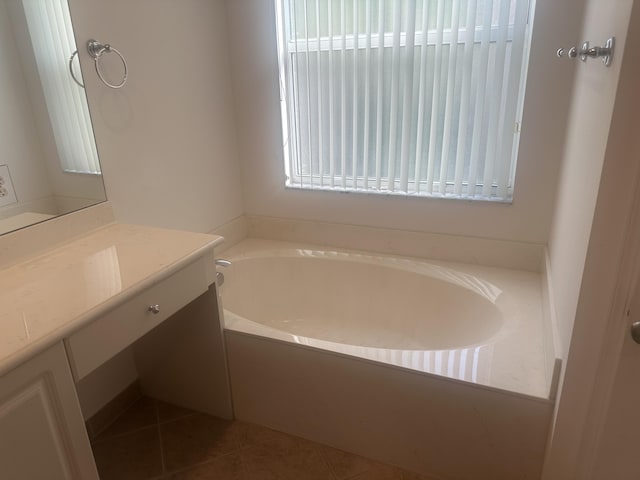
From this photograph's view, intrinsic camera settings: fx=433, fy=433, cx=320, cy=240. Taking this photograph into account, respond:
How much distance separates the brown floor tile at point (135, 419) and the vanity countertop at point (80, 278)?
833mm

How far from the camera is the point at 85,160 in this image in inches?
61.9

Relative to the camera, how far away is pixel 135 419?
74.5 inches

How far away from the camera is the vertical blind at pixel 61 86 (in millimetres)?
1400

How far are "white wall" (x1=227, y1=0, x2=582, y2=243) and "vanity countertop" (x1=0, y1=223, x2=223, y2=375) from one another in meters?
0.93

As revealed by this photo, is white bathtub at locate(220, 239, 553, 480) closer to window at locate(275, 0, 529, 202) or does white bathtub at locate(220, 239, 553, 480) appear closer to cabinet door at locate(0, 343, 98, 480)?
window at locate(275, 0, 529, 202)

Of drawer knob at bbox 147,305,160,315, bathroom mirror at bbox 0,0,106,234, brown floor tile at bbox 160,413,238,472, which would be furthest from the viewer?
brown floor tile at bbox 160,413,238,472

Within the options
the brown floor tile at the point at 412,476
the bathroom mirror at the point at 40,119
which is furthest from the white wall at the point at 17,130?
the brown floor tile at the point at 412,476

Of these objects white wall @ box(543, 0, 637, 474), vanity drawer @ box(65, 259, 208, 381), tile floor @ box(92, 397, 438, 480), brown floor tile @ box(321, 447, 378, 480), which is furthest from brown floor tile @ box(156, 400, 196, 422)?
white wall @ box(543, 0, 637, 474)

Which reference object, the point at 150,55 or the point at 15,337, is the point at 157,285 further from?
the point at 150,55

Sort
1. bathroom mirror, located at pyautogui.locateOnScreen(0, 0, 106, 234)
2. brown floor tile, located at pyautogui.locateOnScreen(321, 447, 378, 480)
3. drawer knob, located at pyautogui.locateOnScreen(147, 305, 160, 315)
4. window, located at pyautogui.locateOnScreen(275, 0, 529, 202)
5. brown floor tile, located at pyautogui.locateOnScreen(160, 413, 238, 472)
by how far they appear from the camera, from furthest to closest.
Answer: window, located at pyautogui.locateOnScreen(275, 0, 529, 202) < brown floor tile, located at pyautogui.locateOnScreen(160, 413, 238, 472) < brown floor tile, located at pyautogui.locateOnScreen(321, 447, 378, 480) < bathroom mirror, located at pyautogui.locateOnScreen(0, 0, 106, 234) < drawer knob, located at pyautogui.locateOnScreen(147, 305, 160, 315)

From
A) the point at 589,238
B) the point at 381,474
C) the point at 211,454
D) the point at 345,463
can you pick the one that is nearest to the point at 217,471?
the point at 211,454

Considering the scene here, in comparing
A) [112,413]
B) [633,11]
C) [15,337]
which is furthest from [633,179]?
[112,413]

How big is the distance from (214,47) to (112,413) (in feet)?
5.82

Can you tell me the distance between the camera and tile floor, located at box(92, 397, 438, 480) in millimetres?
1595
